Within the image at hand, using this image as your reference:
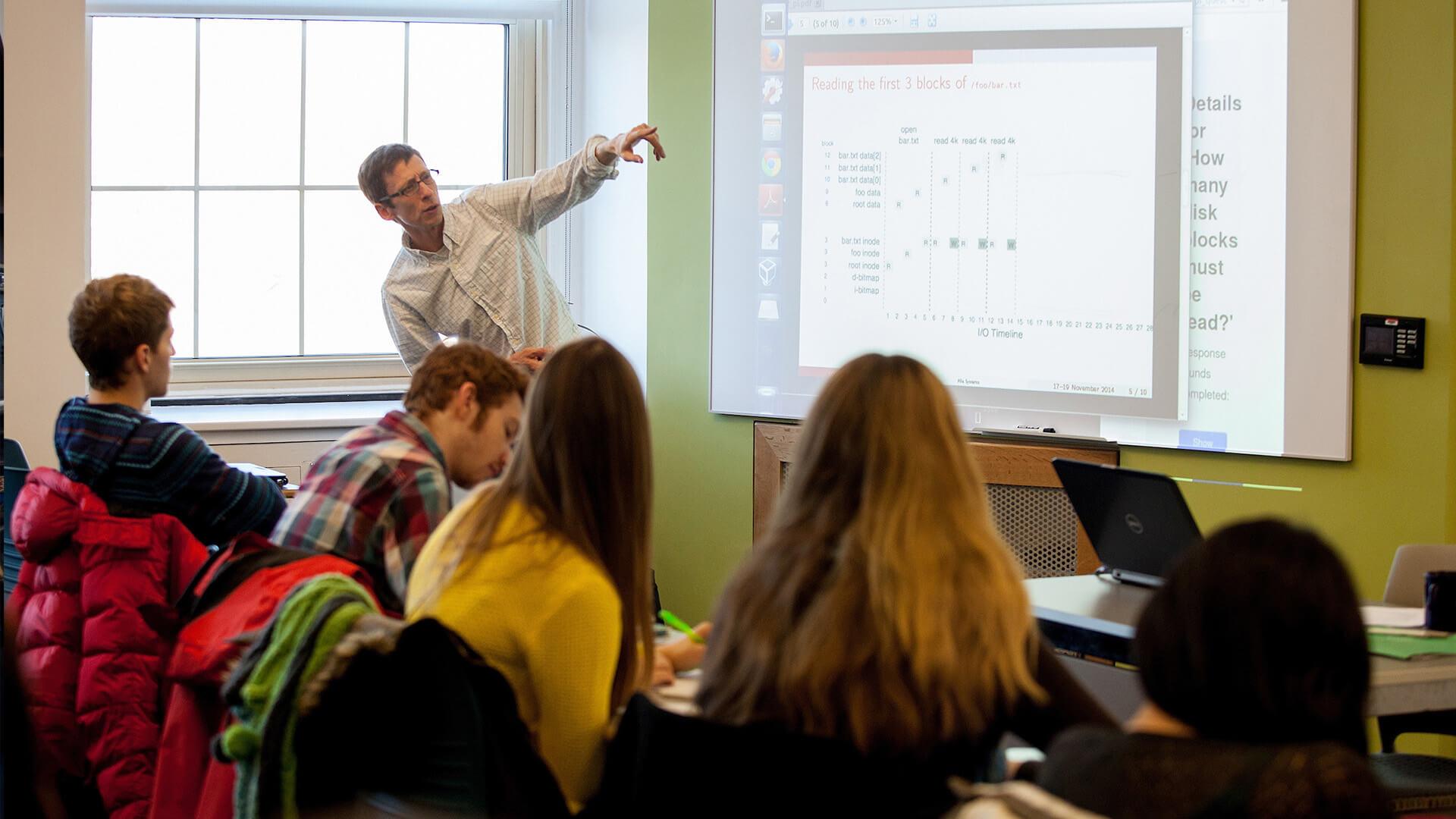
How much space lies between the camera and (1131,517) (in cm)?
239

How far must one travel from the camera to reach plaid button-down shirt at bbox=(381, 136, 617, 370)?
3.82 m

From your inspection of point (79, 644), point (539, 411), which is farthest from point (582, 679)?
point (79, 644)

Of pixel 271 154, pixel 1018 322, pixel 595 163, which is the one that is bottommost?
pixel 1018 322

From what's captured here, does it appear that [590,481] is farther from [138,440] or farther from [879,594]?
[138,440]

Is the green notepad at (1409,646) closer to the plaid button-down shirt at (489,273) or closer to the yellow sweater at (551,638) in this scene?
the yellow sweater at (551,638)

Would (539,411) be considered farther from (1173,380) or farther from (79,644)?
(1173,380)

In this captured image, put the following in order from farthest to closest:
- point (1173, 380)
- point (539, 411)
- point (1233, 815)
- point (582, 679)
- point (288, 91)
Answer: point (288, 91) → point (1173, 380) → point (539, 411) → point (582, 679) → point (1233, 815)

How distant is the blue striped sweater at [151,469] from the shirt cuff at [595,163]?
5.13 feet

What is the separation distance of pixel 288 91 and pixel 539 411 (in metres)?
3.25

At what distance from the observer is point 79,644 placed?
2344mm

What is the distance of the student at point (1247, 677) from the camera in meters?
1.08

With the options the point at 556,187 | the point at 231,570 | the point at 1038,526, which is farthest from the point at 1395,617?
the point at 556,187

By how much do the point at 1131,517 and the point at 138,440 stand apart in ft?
6.07

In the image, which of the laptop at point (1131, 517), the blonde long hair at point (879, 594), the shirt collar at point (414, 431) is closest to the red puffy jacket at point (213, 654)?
the shirt collar at point (414, 431)
